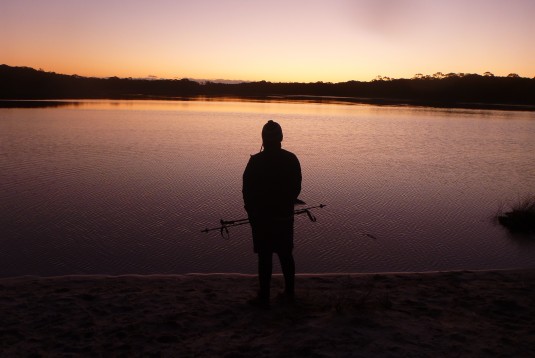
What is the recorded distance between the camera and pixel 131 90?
356ft

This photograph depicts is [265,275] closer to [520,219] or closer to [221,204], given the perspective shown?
[221,204]

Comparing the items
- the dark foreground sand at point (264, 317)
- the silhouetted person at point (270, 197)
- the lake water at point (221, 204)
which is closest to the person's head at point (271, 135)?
the silhouetted person at point (270, 197)

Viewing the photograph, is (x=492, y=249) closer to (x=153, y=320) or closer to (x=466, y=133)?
(x=153, y=320)

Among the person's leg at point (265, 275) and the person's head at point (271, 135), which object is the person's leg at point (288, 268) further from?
the person's head at point (271, 135)

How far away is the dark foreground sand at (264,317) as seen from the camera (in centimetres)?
388

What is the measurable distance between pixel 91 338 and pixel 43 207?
254 inches

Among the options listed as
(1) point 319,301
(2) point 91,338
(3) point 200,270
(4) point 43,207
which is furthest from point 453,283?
(4) point 43,207

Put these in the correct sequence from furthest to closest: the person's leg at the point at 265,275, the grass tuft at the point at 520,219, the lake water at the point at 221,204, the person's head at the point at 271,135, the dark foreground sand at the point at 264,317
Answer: the grass tuft at the point at 520,219 → the lake water at the point at 221,204 → the person's leg at the point at 265,275 → the person's head at the point at 271,135 → the dark foreground sand at the point at 264,317

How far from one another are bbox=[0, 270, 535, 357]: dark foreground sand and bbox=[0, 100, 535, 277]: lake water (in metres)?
1.14

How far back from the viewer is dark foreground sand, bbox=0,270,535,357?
3.88 meters

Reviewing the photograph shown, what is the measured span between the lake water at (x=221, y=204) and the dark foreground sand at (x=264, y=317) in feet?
3.73

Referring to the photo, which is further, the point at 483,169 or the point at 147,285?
the point at 483,169

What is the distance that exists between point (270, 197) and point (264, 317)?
3.74 feet

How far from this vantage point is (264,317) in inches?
178
